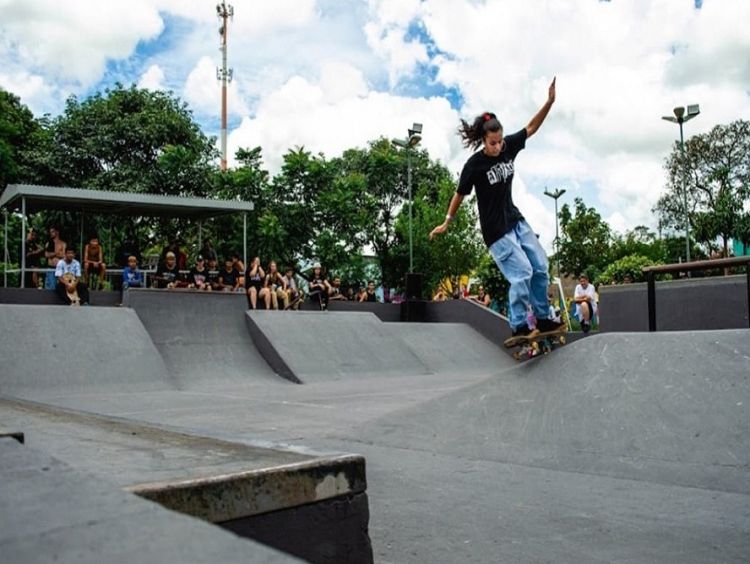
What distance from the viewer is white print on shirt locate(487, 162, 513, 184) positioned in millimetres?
5797

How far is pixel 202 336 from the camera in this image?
1262cm

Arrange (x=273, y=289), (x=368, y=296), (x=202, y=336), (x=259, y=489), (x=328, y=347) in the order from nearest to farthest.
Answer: (x=259, y=489), (x=328, y=347), (x=202, y=336), (x=273, y=289), (x=368, y=296)

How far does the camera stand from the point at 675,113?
78.1 ft

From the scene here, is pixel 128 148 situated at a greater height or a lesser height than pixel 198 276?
greater

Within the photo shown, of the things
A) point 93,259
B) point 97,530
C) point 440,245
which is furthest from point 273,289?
point 440,245

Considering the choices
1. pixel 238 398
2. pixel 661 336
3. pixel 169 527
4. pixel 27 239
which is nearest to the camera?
pixel 169 527

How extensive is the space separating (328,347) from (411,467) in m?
8.40

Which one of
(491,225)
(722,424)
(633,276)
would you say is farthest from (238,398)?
(633,276)

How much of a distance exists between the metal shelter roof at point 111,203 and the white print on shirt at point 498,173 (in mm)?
11759

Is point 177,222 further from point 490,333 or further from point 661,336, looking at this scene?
point 661,336

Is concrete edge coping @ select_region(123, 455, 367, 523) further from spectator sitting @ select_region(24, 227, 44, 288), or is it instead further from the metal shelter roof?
spectator sitting @ select_region(24, 227, 44, 288)

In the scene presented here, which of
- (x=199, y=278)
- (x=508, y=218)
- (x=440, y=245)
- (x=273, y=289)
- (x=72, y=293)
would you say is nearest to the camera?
(x=508, y=218)

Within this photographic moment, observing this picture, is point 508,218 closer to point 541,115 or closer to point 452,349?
point 541,115

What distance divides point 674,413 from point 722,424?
296 millimetres
